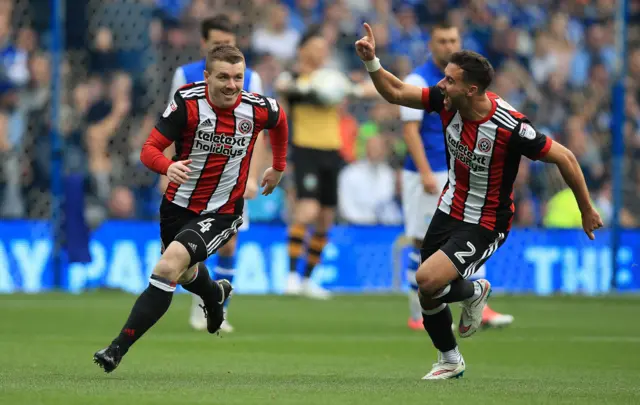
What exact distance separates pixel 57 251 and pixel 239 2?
4230mm

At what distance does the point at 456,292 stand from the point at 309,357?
157cm

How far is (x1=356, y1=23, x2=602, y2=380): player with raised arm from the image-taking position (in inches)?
271

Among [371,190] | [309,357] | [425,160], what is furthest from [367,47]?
[371,190]

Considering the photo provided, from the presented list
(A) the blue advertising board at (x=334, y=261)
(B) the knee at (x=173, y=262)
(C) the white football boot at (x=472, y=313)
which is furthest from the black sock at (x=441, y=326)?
(A) the blue advertising board at (x=334, y=261)

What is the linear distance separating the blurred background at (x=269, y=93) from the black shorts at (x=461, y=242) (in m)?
6.92

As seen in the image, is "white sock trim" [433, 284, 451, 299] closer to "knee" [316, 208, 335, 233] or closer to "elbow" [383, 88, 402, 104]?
"elbow" [383, 88, 402, 104]

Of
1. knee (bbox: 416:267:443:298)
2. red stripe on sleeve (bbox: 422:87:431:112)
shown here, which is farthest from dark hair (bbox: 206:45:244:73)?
knee (bbox: 416:267:443:298)

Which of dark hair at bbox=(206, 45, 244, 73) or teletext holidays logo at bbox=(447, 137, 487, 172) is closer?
teletext holidays logo at bbox=(447, 137, 487, 172)

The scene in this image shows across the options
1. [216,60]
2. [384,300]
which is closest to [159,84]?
[384,300]

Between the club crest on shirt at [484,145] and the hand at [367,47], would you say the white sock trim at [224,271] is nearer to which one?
the hand at [367,47]

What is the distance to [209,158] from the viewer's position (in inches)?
297

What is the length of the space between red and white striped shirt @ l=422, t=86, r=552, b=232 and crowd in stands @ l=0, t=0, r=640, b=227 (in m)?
6.50

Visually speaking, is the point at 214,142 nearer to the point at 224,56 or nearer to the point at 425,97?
the point at 224,56

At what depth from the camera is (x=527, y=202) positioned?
15.7 meters
